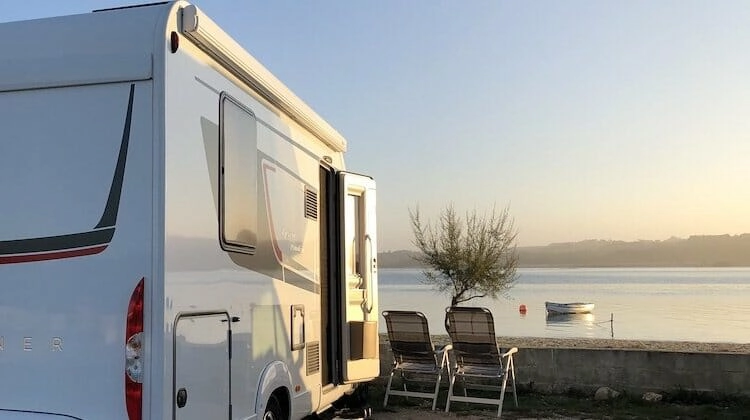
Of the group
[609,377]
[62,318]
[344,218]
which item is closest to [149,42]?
[62,318]

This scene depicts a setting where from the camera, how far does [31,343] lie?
10.2 feet

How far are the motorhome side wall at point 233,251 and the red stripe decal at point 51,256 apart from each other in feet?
1.08

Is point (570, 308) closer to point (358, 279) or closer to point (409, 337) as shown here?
point (409, 337)

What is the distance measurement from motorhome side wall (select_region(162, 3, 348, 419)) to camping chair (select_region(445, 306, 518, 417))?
2316 mm

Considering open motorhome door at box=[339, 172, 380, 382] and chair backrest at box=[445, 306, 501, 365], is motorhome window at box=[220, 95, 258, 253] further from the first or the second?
chair backrest at box=[445, 306, 501, 365]

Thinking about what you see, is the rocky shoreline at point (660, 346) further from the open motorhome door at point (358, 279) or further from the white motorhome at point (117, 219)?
the white motorhome at point (117, 219)

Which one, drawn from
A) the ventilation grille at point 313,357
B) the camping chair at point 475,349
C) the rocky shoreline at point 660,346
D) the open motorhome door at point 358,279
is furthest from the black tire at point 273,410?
the rocky shoreline at point 660,346

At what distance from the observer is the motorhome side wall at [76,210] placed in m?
3.02

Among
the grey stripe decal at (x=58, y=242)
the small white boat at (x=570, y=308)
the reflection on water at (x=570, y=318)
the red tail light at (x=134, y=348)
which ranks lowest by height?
the reflection on water at (x=570, y=318)

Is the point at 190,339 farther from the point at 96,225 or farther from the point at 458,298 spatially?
the point at 458,298

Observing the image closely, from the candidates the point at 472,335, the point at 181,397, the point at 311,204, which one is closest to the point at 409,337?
the point at 472,335

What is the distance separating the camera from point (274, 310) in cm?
443

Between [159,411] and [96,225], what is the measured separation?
842mm

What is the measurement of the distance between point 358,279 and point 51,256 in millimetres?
3544
